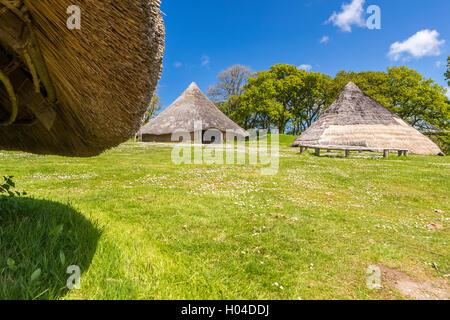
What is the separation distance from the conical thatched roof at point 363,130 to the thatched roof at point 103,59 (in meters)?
22.7

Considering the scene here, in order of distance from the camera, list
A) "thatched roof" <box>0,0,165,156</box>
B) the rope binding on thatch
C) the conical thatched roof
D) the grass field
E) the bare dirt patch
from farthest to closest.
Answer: the conical thatched roof
the bare dirt patch
the grass field
"thatched roof" <box>0,0,165,156</box>
the rope binding on thatch

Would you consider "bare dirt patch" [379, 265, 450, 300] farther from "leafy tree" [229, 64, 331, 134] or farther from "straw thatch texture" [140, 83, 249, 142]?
"leafy tree" [229, 64, 331, 134]

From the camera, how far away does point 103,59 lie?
80.1 inches

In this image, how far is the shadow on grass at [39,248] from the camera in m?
1.86

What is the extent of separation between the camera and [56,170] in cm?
896

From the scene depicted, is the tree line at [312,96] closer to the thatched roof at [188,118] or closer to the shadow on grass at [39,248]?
the thatched roof at [188,118]

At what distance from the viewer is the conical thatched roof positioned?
21.9m

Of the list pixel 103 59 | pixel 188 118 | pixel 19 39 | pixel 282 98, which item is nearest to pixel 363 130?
pixel 188 118

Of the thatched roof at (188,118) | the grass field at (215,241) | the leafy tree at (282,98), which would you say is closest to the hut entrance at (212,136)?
the thatched roof at (188,118)

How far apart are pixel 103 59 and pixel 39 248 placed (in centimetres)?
212

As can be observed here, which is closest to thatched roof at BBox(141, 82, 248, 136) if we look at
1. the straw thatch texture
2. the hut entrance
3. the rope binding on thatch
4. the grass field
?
the straw thatch texture

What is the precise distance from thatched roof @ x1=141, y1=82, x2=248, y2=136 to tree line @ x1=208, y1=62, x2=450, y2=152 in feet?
47.0

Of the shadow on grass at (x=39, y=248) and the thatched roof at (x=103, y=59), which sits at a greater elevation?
the thatched roof at (x=103, y=59)
